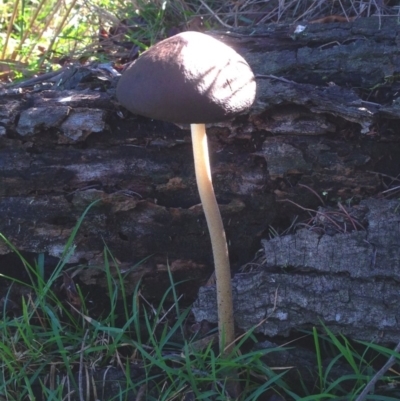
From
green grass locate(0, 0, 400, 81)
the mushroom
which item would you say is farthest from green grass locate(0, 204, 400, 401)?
green grass locate(0, 0, 400, 81)

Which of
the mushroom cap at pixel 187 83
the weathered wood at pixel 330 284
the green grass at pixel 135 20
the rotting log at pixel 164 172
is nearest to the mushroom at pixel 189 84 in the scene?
the mushroom cap at pixel 187 83

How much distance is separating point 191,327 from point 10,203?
109cm

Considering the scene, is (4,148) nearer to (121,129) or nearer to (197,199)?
(121,129)

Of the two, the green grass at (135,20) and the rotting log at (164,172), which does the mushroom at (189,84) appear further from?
the green grass at (135,20)

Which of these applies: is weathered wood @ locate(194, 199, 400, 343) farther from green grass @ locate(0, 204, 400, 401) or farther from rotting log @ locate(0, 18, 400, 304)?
rotting log @ locate(0, 18, 400, 304)

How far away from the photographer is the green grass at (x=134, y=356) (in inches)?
92.7

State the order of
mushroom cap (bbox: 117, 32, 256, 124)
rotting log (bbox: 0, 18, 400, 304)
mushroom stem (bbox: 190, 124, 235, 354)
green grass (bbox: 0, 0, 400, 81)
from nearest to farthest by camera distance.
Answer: mushroom cap (bbox: 117, 32, 256, 124) → mushroom stem (bbox: 190, 124, 235, 354) → rotting log (bbox: 0, 18, 400, 304) → green grass (bbox: 0, 0, 400, 81)

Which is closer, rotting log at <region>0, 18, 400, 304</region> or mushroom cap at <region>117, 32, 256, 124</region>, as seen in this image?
mushroom cap at <region>117, 32, 256, 124</region>

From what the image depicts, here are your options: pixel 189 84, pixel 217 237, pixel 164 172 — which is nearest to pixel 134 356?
pixel 217 237

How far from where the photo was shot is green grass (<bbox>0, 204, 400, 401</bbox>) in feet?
7.72

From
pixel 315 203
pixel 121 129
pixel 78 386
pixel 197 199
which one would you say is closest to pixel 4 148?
pixel 121 129

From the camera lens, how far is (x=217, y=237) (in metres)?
2.40

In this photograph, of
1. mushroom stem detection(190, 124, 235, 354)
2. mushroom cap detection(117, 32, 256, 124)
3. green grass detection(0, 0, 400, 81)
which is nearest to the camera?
mushroom cap detection(117, 32, 256, 124)

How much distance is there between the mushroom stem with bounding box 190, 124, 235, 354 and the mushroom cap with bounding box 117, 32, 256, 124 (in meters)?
0.22
